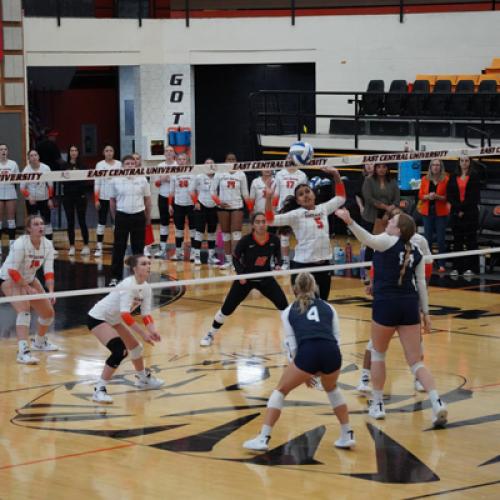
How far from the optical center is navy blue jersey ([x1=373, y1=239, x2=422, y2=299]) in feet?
33.1

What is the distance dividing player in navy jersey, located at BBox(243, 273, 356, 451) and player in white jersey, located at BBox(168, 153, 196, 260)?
10.7 meters

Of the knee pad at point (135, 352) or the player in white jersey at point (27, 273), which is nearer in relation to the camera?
the knee pad at point (135, 352)

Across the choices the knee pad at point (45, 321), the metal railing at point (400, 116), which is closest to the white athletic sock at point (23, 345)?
the knee pad at point (45, 321)

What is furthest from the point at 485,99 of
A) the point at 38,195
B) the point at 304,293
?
the point at 304,293

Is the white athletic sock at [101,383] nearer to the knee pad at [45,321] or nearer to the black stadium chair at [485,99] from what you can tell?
the knee pad at [45,321]

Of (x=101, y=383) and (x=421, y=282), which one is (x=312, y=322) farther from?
(x=101, y=383)

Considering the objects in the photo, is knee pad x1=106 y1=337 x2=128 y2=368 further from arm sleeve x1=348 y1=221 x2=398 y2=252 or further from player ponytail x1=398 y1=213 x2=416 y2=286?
player ponytail x1=398 y1=213 x2=416 y2=286

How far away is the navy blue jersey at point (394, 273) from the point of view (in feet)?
33.1

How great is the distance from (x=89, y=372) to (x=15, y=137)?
12.9m

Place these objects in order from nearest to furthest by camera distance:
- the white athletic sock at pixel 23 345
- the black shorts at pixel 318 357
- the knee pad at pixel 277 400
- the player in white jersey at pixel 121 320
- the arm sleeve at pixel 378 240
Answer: the black shorts at pixel 318 357 → the knee pad at pixel 277 400 → the arm sleeve at pixel 378 240 → the player in white jersey at pixel 121 320 → the white athletic sock at pixel 23 345

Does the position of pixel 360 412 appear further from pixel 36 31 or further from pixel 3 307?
pixel 36 31

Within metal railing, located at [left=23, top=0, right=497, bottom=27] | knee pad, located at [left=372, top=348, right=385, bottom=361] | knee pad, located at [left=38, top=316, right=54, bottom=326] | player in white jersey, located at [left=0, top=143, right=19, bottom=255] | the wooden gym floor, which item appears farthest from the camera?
metal railing, located at [left=23, top=0, right=497, bottom=27]

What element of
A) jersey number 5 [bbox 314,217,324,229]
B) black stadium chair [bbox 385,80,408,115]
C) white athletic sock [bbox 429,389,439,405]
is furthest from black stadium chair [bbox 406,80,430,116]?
white athletic sock [bbox 429,389,439,405]

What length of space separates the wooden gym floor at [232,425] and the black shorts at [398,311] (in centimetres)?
92
